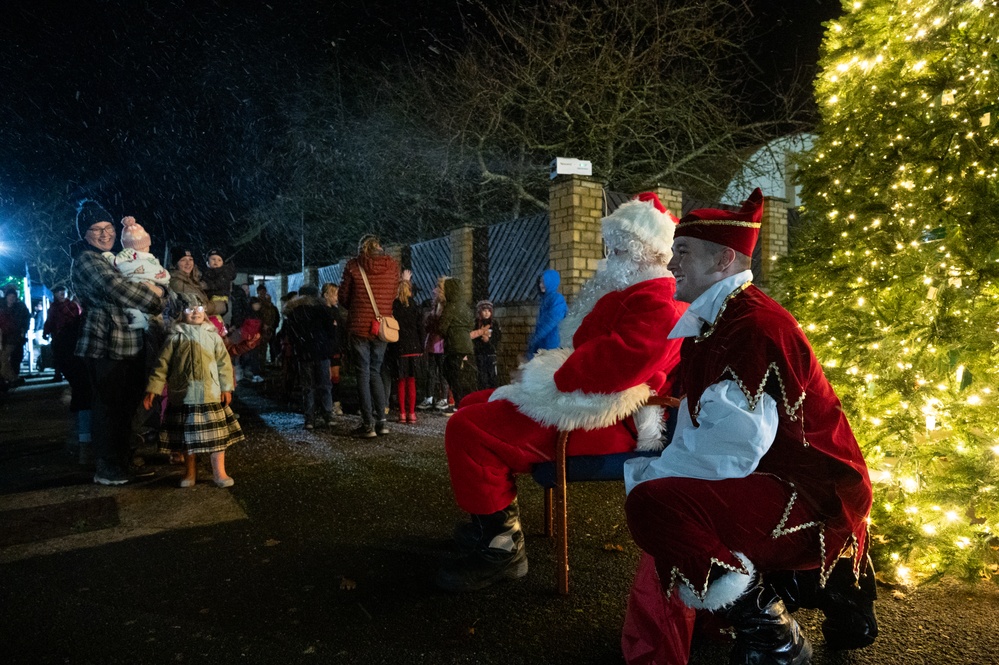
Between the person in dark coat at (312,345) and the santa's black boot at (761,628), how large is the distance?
6.52 meters

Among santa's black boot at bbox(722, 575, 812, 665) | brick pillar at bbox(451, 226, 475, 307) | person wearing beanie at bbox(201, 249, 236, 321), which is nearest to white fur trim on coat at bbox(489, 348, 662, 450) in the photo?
santa's black boot at bbox(722, 575, 812, 665)

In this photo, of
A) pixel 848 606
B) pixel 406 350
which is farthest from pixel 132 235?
pixel 848 606

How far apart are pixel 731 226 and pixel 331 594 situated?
2505 millimetres

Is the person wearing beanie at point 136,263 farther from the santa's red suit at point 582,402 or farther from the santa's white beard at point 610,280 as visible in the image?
the santa's white beard at point 610,280

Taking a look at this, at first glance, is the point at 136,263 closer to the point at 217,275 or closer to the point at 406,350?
the point at 217,275

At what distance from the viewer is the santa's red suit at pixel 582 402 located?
9.62 ft

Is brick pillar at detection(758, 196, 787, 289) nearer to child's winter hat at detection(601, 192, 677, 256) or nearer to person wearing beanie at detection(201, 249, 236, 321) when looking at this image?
person wearing beanie at detection(201, 249, 236, 321)

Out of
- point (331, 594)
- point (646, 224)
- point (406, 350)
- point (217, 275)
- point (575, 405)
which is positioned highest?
point (217, 275)

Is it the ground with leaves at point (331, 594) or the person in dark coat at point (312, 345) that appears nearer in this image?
the ground with leaves at point (331, 594)

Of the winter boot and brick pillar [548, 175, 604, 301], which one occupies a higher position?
brick pillar [548, 175, 604, 301]

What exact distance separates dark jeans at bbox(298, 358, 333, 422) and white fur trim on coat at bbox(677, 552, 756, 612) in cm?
656

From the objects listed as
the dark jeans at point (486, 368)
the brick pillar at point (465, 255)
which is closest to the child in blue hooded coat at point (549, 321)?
the dark jeans at point (486, 368)

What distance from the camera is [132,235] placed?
5.39 metres

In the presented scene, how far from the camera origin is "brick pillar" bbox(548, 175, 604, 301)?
10375 millimetres
